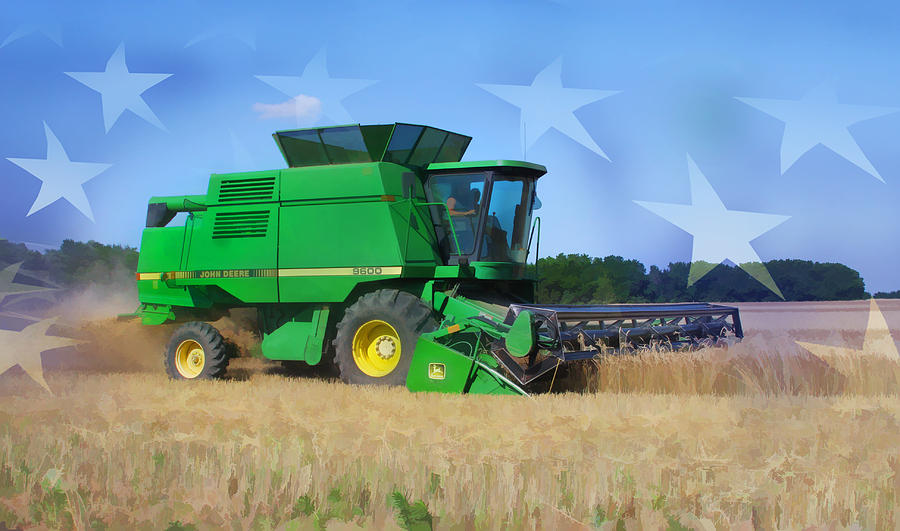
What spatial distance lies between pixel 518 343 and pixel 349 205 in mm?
3004

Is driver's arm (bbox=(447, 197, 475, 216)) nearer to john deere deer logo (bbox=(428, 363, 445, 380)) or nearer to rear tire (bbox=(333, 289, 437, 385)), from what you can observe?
rear tire (bbox=(333, 289, 437, 385))

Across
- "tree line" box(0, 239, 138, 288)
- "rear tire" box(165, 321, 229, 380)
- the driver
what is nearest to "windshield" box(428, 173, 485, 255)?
the driver

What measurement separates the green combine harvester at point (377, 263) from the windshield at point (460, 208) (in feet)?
0.05

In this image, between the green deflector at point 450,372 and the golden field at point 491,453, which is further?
the green deflector at point 450,372

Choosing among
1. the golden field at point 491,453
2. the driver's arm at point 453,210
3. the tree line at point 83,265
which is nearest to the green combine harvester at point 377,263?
the driver's arm at point 453,210

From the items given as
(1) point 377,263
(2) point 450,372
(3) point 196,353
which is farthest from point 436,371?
(3) point 196,353

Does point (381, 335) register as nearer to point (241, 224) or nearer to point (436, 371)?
point (436, 371)

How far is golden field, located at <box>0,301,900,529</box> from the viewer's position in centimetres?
346

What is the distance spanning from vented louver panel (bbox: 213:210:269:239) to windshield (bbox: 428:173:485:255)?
211 centimetres

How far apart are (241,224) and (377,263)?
2.04 m

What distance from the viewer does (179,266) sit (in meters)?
10.2

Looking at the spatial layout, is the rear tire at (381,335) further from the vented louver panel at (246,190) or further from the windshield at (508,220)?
the vented louver panel at (246,190)

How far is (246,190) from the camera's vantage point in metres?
9.74

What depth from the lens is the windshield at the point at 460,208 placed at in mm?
8922
